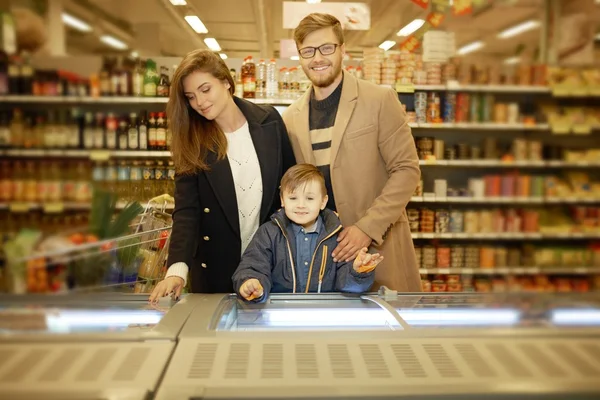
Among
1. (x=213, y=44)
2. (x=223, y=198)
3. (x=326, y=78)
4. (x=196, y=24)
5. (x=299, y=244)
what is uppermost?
(x=196, y=24)

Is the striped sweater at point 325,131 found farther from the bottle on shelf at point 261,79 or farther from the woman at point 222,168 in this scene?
the bottle on shelf at point 261,79

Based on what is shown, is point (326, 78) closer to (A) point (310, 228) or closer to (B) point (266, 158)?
(B) point (266, 158)

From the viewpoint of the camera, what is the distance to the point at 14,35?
3.93ft

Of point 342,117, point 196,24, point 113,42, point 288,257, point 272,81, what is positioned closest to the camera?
point 113,42

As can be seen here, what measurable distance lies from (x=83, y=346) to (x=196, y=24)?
6.21m

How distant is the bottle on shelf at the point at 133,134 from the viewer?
15.3ft

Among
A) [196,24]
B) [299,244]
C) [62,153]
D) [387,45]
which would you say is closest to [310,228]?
[299,244]

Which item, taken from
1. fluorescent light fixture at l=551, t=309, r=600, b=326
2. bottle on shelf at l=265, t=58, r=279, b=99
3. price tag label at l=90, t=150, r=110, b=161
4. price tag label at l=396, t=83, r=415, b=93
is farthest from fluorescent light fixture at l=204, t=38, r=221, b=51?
fluorescent light fixture at l=551, t=309, r=600, b=326

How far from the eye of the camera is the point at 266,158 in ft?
6.60

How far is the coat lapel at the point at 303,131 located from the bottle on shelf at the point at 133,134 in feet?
9.56

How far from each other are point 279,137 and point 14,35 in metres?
1.04

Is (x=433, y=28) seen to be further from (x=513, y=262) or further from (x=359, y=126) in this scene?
(x=359, y=126)

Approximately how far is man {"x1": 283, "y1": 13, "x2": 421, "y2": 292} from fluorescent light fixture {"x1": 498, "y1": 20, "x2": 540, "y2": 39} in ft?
2.02

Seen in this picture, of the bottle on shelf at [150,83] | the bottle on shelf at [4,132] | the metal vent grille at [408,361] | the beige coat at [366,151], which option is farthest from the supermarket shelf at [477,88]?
the bottle on shelf at [4,132]
